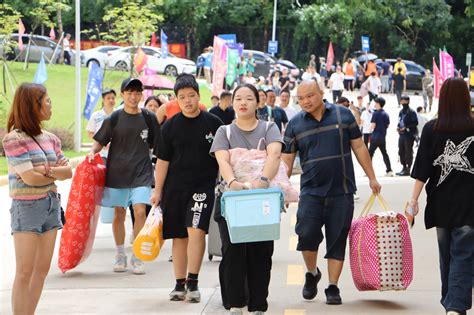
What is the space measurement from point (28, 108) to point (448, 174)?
2999mm

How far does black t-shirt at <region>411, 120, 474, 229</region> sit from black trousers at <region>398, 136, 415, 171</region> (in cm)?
1634

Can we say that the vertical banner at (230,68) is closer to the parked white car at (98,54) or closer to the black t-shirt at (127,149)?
the parked white car at (98,54)

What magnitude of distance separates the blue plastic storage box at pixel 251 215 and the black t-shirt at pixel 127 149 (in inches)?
123

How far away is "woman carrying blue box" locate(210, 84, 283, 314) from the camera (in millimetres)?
7898

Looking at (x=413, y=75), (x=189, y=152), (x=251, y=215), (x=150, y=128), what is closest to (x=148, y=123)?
(x=150, y=128)

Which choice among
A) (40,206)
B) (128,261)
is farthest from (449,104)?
(128,261)

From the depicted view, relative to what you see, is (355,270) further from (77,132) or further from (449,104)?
(77,132)

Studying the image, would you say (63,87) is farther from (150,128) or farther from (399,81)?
(150,128)

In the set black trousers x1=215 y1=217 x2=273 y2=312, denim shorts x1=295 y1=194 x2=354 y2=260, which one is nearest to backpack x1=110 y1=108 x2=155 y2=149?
denim shorts x1=295 y1=194 x2=354 y2=260

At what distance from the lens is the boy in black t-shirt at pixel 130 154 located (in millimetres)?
10609

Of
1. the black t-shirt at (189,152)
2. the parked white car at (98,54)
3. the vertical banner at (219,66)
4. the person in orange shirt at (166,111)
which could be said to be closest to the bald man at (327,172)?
the black t-shirt at (189,152)

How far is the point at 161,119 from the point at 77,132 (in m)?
13.7

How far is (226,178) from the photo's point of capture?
25.8 ft

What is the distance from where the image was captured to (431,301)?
359 inches
